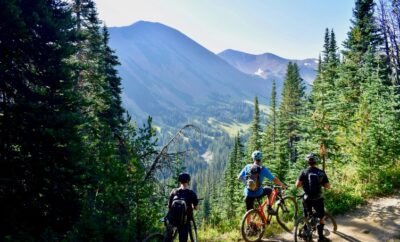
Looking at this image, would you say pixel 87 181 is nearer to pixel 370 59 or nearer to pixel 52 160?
pixel 52 160

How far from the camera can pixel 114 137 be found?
38.5 feet

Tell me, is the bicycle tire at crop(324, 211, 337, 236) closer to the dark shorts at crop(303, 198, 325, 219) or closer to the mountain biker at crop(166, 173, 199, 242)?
the dark shorts at crop(303, 198, 325, 219)

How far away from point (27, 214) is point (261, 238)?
7148 millimetres

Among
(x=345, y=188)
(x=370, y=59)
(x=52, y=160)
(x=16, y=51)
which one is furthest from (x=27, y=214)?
(x=370, y=59)

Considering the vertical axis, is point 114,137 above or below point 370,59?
below

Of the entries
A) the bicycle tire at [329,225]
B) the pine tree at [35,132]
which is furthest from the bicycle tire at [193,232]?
the pine tree at [35,132]

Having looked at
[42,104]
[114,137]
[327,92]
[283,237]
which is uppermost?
[327,92]

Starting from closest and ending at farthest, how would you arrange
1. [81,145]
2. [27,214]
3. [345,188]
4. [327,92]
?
[27,214] → [81,145] → [345,188] → [327,92]

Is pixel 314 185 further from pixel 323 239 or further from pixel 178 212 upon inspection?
pixel 178 212

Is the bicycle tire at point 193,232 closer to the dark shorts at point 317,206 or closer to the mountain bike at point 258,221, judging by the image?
the mountain bike at point 258,221

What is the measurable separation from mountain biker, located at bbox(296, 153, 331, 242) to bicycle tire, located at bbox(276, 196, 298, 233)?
3.87 ft

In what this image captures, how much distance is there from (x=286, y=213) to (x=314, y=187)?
263cm

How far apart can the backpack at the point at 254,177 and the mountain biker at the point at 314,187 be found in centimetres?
111

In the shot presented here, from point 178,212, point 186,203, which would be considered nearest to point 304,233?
point 186,203
